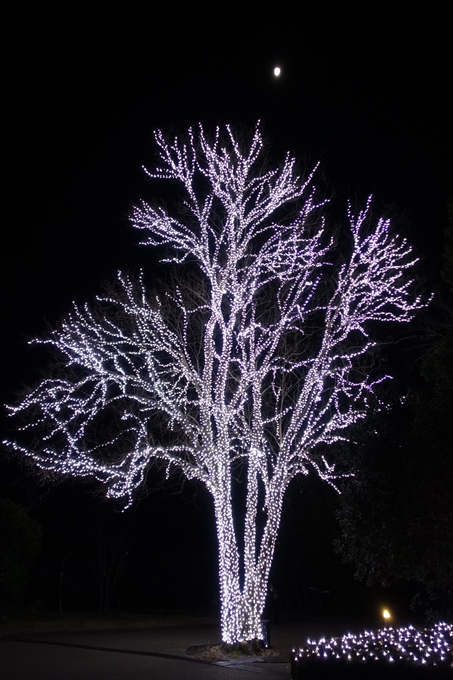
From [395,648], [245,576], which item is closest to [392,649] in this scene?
[395,648]

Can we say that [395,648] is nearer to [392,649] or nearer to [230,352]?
[392,649]

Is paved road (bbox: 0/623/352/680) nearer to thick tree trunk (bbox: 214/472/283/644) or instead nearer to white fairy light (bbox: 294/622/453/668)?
thick tree trunk (bbox: 214/472/283/644)

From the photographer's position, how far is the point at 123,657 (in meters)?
10.9

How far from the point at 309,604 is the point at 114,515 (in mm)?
9595

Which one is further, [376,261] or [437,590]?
[376,261]

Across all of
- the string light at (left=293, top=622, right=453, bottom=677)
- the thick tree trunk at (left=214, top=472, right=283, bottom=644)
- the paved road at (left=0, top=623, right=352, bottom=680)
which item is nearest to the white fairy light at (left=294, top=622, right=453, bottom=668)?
the string light at (left=293, top=622, right=453, bottom=677)

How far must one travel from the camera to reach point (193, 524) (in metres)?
28.2

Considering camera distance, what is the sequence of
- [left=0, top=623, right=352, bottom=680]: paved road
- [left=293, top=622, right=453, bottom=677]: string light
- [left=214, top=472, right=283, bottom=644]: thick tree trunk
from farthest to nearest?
[left=214, top=472, right=283, bottom=644]: thick tree trunk, [left=0, top=623, right=352, bottom=680]: paved road, [left=293, top=622, right=453, bottom=677]: string light

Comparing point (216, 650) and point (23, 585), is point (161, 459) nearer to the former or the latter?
point (216, 650)

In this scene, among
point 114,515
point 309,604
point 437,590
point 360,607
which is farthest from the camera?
point 114,515

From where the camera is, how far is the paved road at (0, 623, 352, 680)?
8898 mm

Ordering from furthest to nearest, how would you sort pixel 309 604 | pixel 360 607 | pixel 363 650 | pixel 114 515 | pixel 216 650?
pixel 114 515 < pixel 309 604 < pixel 360 607 < pixel 216 650 < pixel 363 650

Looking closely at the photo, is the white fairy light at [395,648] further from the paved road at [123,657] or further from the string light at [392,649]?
the paved road at [123,657]

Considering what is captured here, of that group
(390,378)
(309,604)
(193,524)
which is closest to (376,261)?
(390,378)
